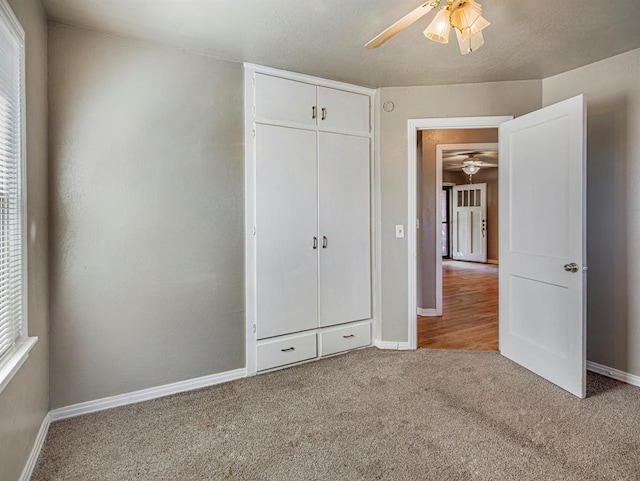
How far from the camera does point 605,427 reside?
2.08 m

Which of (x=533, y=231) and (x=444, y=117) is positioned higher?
(x=444, y=117)

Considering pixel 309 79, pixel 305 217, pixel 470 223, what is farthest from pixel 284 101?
pixel 470 223

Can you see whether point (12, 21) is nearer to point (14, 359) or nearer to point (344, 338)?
point (14, 359)

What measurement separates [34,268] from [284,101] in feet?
6.56

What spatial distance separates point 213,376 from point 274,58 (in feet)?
7.75

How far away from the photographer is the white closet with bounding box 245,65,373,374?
284 cm

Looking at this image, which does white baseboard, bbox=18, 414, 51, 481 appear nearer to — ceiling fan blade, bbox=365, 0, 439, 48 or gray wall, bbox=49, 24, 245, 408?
gray wall, bbox=49, 24, 245, 408

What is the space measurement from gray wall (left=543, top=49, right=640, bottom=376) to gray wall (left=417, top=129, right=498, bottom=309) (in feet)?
5.38

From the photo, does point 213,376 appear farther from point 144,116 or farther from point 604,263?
point 604,263

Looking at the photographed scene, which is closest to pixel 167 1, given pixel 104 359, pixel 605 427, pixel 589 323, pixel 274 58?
pixel 274 58

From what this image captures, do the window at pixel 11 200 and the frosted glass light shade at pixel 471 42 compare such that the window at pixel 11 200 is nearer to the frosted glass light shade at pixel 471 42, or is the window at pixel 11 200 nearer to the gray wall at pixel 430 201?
the frosted glass light shade at pixel 471 42

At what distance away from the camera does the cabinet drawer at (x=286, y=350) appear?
2.87 metres

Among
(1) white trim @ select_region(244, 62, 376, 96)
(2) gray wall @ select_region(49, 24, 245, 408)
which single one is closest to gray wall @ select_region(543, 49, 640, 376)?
(1) white trim @ select_region(244, 62, 376, 96)

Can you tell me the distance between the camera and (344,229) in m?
3.23
